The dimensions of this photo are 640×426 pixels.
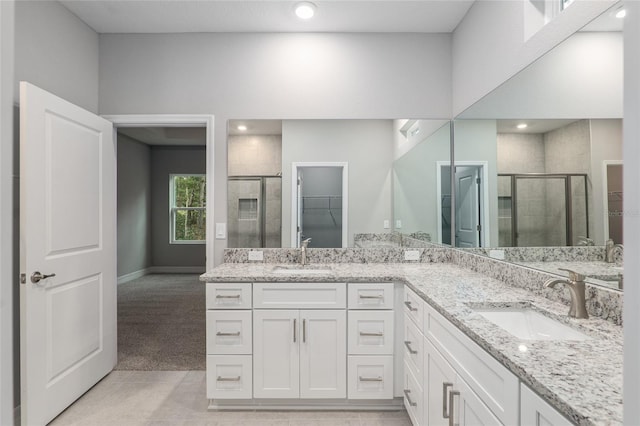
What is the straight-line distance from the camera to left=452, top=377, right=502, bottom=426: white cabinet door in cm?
106

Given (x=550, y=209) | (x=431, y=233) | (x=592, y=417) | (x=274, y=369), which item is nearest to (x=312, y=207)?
(x=431, y=233)

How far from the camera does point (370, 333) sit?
6.96 ft

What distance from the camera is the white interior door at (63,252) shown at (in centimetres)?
189

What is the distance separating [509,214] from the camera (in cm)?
190

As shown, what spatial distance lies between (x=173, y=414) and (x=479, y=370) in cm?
191

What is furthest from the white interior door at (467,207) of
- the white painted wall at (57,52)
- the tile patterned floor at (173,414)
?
the white painted wall at (57,52)

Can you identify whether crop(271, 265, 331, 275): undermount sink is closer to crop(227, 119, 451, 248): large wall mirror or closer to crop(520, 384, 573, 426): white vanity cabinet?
crop(227, 119, 451, 248): large wall mirror

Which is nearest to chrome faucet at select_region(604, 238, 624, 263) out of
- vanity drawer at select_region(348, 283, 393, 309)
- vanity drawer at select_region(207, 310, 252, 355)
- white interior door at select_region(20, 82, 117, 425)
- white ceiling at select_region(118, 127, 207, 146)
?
vanity drawer at select_region(348, 283, 393, 309)

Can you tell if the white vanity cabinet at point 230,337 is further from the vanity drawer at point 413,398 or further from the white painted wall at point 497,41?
the white painted wall at point 497,41

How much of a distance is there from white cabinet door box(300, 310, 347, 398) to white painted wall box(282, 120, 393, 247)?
2.50ft

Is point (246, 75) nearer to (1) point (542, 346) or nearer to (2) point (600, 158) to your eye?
(2) point (600, 158)

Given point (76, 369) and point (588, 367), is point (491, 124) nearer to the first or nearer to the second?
point (588, 367)

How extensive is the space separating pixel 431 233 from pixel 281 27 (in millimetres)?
2002

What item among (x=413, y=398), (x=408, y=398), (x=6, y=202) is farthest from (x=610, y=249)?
(x=6, y=202)
